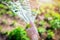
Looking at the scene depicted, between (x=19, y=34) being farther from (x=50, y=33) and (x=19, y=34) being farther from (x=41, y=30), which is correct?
(x=50, y=33)

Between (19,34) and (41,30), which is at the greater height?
(19,34)

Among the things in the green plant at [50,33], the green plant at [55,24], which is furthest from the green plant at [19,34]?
the green plant at [55,24]

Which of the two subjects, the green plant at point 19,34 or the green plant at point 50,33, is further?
the green plant at point 50,33

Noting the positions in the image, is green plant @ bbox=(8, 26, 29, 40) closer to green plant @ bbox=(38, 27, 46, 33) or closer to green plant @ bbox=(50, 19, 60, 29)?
green plant @ bbox=(38, 27, 46, 33)

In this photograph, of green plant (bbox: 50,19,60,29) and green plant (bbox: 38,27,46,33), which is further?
green plant (bbox: 50,19,60,29)

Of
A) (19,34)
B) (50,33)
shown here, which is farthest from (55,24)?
(19,34)

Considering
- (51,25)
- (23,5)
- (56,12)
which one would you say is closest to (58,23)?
(51,25)

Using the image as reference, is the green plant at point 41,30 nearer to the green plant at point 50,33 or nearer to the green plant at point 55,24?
the green plant at point 50,33

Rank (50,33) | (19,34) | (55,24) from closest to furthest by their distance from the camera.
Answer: (19,34), (50,33), (55,24)

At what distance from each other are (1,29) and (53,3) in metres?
1.53


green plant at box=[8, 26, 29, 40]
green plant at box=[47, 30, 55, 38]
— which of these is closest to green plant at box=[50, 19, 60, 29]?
green plant at box=[47, 30, 55, 38]

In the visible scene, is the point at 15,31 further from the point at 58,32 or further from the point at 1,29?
the point at 58,32

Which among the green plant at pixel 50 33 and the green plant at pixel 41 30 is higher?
the green plant at pixel 41 30

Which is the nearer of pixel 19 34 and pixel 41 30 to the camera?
pixel 19 34
